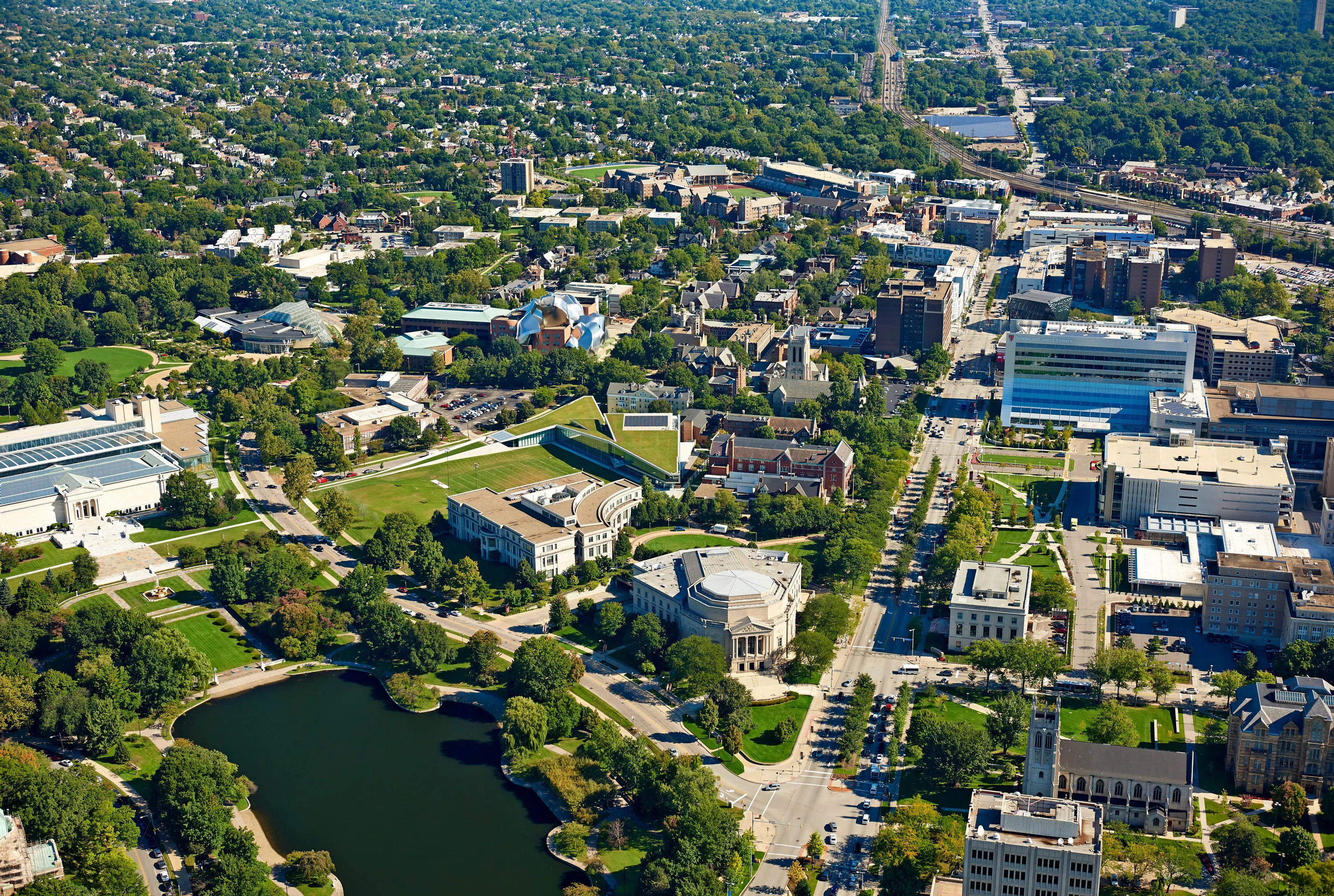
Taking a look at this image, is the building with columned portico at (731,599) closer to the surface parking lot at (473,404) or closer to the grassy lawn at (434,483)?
the grassy lawn at (434,483)

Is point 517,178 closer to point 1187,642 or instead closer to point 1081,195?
point 1081,195

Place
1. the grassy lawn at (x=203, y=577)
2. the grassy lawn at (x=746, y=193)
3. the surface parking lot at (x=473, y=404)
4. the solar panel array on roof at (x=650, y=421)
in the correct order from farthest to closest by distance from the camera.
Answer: the grassy lawn at (x=746, y=193)
the surface parking lot at (x=473, y=404)
the solar panel array on roof at (x=650, y=421)
the grassy lawn at (x=203, y=577)

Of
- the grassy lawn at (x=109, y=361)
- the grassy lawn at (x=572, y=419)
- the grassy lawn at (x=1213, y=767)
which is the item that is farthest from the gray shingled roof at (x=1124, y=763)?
the grassy lawn at (x=109, y=361)

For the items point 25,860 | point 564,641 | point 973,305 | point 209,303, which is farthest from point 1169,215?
point 25,860

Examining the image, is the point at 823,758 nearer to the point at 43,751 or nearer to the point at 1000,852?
the point at 1000,852

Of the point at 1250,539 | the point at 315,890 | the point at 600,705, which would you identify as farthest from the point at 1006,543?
the point at 315,890
